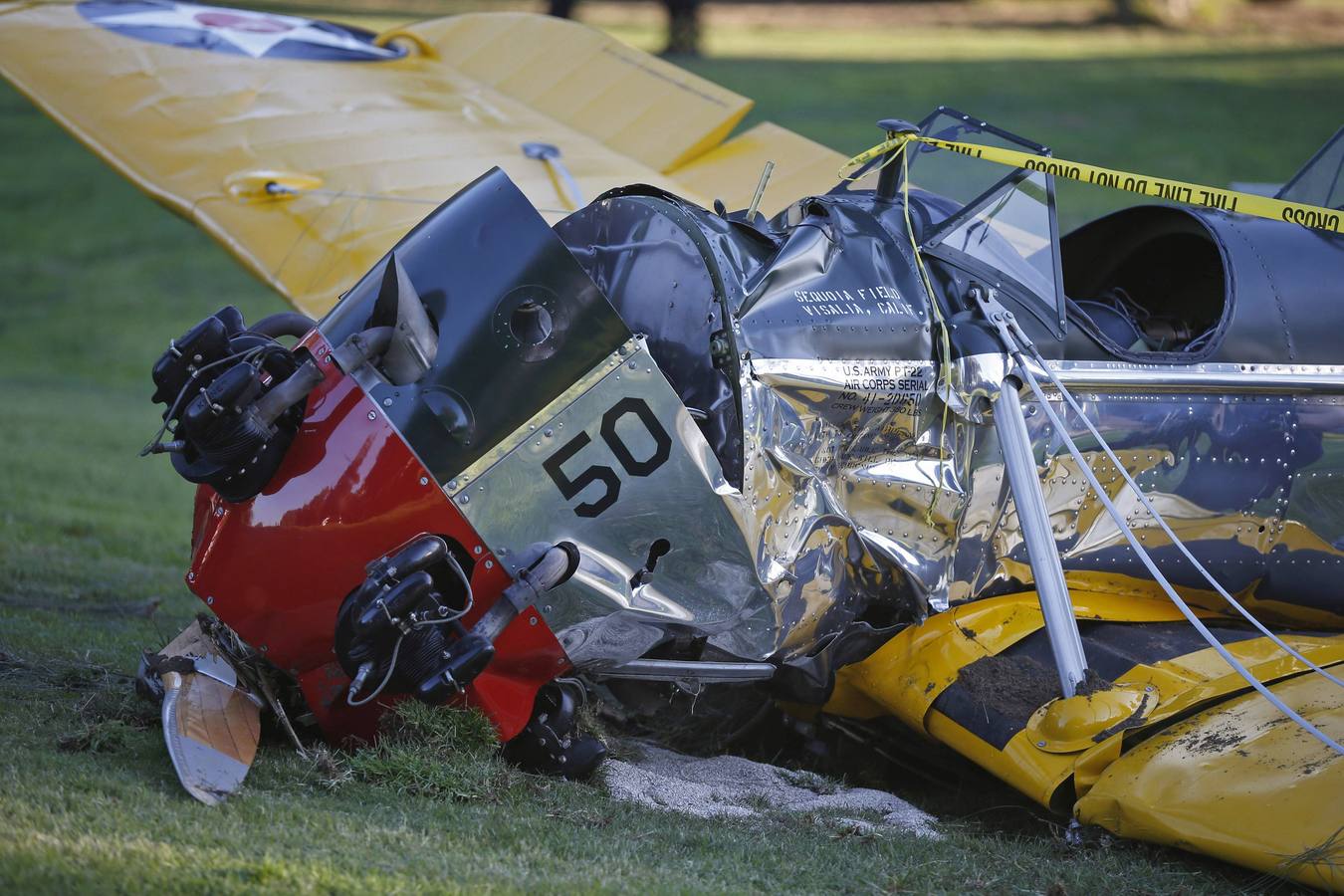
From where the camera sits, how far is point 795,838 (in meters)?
4.12

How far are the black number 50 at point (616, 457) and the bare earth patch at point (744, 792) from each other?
0.91m

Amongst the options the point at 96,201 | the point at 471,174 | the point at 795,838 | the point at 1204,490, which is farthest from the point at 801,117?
the point at 795,838

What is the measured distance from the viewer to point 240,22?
9.27 meters

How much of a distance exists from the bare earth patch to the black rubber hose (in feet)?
5.96

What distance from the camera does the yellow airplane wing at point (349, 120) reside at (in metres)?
7.46

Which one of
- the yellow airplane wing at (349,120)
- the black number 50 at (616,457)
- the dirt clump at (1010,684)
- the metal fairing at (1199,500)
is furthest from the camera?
the yellow airplane wing at (349,120)

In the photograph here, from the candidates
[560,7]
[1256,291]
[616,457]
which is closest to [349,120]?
[616,457]

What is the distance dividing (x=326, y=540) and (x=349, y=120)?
4.71 metres

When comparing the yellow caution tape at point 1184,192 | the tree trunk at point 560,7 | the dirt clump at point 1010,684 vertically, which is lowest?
the dirt clump at point 1010,684

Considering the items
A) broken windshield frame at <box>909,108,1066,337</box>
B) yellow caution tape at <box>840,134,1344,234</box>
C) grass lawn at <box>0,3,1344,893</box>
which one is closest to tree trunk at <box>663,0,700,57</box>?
grass lawn at <box>0,3,1344,893</box>

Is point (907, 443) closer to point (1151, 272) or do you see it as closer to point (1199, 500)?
point (1199, 500)

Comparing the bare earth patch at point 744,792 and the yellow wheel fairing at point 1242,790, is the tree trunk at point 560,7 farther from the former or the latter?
the yellow wheel fairing at point 1242,790

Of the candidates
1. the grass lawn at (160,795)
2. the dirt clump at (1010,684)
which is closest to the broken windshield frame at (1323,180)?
the dirt clump at (1010,684)

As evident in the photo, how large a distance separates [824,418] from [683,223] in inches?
32.3
